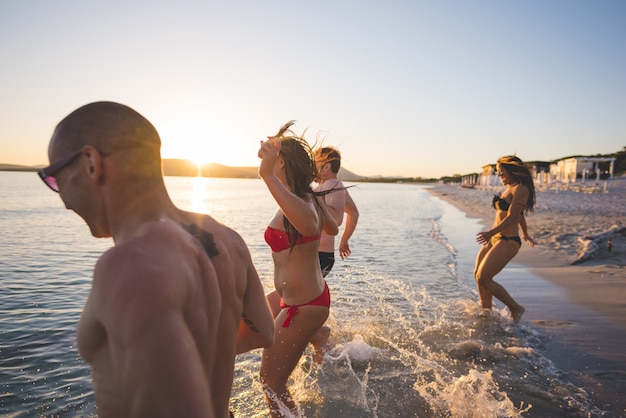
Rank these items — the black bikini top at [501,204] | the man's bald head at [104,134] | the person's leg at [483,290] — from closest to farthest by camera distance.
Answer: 1. the man's bald head at [104,134]
2. the black bikini top at [501,204]
3. the person's leg at [483,290]

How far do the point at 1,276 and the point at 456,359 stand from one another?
420 inches

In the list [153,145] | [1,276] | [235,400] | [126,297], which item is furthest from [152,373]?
[1,276]

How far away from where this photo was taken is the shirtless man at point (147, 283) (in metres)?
0.98

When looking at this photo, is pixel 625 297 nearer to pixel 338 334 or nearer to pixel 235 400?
pixel 338 334

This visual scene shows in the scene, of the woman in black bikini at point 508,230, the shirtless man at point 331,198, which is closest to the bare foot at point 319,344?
the shirtless man at point 331,198

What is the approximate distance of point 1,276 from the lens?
10.4 metres

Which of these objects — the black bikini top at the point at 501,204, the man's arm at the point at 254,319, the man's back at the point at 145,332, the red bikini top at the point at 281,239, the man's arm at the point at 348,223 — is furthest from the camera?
the black bikini top at the point at 501,204

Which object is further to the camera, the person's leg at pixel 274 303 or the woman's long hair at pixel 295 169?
the person's leg at pixel 274 303

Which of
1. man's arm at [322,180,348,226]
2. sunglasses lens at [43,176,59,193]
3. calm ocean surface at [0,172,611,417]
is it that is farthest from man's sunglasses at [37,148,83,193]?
man's arm at [322,180,348,226]

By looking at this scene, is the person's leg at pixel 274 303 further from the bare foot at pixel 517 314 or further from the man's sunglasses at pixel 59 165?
the bare foot at pixel 517 314

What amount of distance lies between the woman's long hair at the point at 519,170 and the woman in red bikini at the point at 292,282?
448cm

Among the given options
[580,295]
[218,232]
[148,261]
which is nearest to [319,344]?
[218,232]

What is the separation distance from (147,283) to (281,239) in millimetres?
2398

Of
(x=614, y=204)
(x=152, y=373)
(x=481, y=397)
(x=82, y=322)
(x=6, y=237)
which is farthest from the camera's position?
(x=614, y=204)
